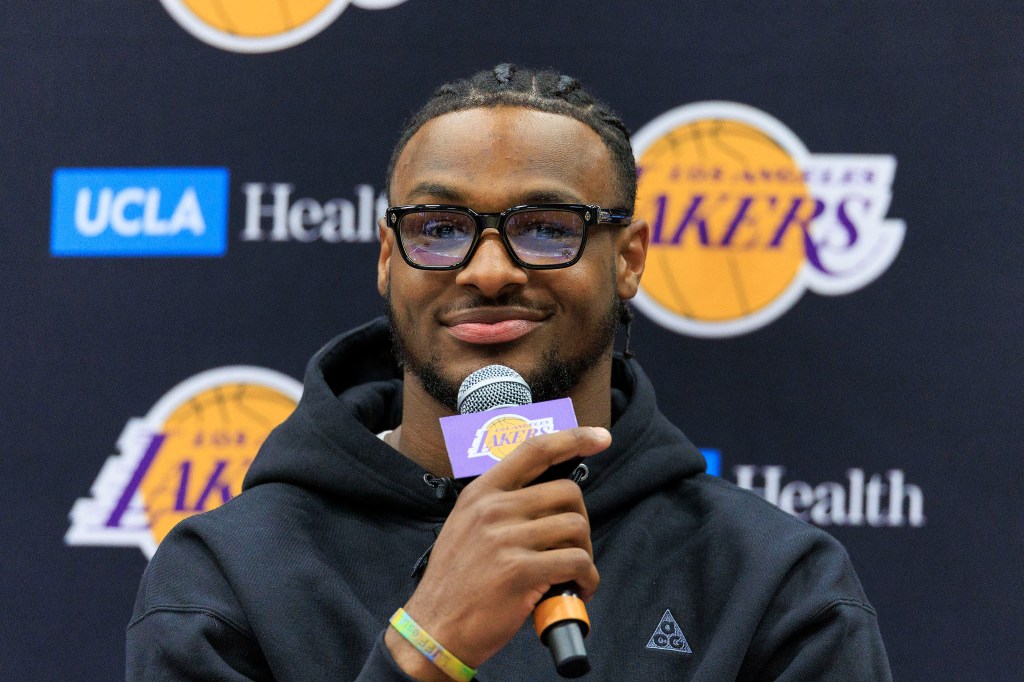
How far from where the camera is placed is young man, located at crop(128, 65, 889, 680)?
1.45 metres

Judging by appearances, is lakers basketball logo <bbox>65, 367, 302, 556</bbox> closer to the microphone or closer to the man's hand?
the microphone

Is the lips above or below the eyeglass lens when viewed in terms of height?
below

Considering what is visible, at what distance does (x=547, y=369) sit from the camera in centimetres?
159

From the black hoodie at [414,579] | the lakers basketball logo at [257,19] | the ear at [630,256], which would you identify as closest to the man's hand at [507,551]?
the black hoodie at [414,579]

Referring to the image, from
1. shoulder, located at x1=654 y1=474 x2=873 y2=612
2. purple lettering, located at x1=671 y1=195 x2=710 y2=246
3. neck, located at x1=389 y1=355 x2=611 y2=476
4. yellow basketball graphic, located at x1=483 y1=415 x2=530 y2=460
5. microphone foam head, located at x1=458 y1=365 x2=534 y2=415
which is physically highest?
purple lettering, located at x1=671 y1=195 x2=710 y2=246

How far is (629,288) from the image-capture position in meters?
1.82

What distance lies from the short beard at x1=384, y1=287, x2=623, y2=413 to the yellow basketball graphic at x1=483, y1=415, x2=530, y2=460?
346 millimetres

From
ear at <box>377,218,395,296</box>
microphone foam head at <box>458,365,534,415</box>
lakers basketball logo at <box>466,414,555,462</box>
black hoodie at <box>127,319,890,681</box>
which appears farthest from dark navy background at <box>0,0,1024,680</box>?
lakers basketball logo at <box>466,414,555,462</box>

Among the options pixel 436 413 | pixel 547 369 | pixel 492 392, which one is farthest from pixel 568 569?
pixel 436 413

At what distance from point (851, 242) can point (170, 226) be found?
152cm

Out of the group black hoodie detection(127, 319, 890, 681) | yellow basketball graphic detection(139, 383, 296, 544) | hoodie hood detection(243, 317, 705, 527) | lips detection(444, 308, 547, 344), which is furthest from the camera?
yellow basketball graphic detection(139, 383, 296, 544)

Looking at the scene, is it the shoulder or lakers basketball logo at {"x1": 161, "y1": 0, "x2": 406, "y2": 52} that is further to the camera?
lakers basketball logo at {"x1": 161, "y1": 0, "x2": 406, "y2": 52}

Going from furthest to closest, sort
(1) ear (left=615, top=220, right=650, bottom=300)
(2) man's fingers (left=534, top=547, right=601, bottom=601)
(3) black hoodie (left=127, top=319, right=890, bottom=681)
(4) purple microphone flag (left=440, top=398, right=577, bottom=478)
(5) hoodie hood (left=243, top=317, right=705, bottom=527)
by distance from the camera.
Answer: (1) ear (left=615, top=220, right=650, bottom=300) < (5) hoodie hood (left=243, top=317, right=705, bottom=527) < (3) black hoodie (left=127, top=319, right=890, bottom=681) < (4) purple microphone flag (left=440, top=398, right=577, bottom=478) < (2) man's fingers (left=534, top=547, right=601, bottom=601)

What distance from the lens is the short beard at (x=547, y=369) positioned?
1.59m
